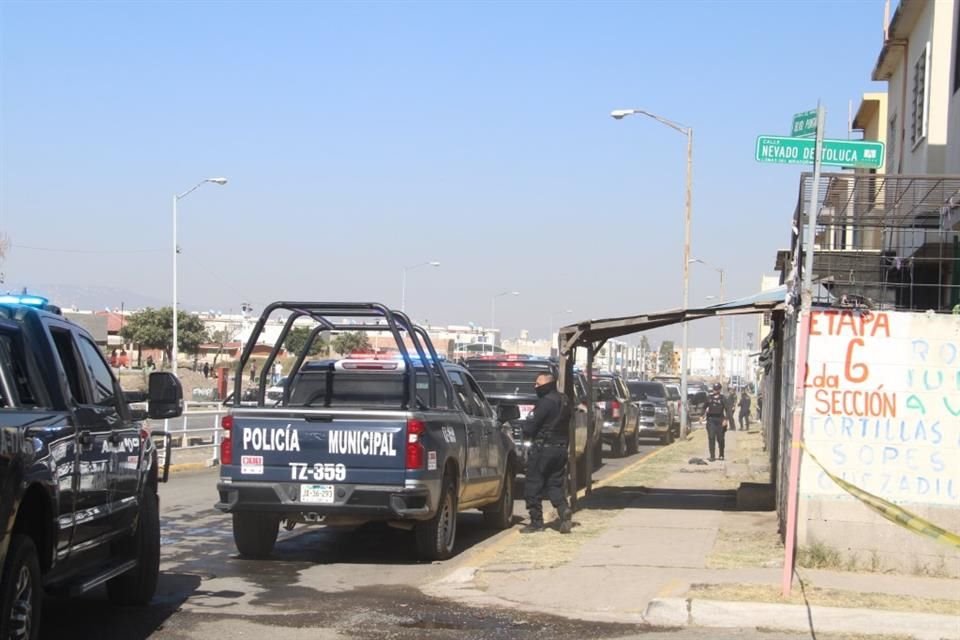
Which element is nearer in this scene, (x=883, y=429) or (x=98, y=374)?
(x=98, y=374)

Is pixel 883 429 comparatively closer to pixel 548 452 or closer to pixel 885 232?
pixel 548 452

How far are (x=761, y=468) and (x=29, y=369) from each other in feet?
58.1

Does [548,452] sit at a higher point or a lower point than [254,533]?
higher

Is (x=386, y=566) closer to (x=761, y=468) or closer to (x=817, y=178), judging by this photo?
(x=817, y=178)

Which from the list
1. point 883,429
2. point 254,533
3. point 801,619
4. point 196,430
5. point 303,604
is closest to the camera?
point 801,619

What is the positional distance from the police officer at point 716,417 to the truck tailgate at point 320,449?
54.3ft

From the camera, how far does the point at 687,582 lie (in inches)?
369

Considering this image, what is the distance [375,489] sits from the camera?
10336 mm

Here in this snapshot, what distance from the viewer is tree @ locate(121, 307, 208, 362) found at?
2987 inches

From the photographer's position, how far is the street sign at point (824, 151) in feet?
30.7

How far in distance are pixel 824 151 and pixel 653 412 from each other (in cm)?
2630

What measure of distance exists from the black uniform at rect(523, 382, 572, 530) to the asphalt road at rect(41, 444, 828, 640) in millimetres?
993

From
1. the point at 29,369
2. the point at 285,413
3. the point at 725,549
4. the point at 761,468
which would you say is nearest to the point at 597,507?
the point at 725,549

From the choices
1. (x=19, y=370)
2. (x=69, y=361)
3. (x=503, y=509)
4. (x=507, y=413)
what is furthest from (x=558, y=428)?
(x=19, y=370)
